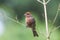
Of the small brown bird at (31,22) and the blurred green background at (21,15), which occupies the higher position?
the small brown bird at (31,22)

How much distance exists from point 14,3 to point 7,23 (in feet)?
11.9

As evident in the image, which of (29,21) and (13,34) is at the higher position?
(29,21)

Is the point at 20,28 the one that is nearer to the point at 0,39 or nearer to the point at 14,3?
the point at 0,39

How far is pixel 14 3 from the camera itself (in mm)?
16938

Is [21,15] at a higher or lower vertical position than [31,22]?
lower

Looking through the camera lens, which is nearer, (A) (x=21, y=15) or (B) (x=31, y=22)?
(B) (x=31, y=22)

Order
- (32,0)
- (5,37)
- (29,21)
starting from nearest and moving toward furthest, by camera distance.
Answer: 1. (29,21)
2. (5,37)
3. (32,0)

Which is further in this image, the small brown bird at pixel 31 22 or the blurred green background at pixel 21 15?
the blurred green background at pixel 21 15

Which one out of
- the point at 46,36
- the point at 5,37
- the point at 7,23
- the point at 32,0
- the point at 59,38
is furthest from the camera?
the point at 32,0

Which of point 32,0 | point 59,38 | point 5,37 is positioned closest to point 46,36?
point 59,38

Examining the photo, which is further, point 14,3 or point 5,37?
point 14,3

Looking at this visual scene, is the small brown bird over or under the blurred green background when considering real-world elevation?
over

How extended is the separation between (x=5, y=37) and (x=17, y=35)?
604 mm

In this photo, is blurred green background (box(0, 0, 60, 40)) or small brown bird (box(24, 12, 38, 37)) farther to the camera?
blurred green background (box(0, 0, 60, 40))
